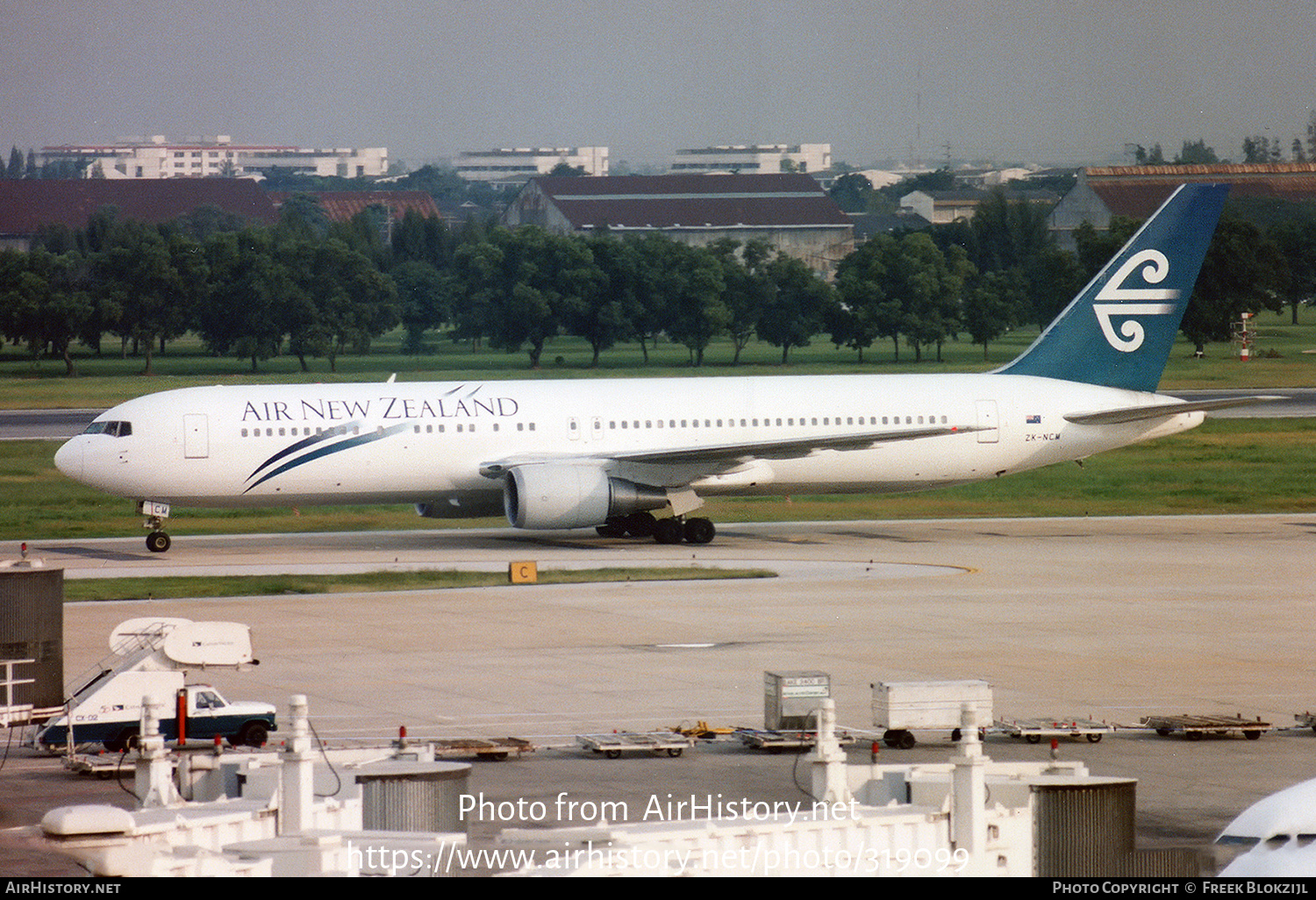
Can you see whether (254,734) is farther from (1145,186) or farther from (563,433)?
(1145,186)

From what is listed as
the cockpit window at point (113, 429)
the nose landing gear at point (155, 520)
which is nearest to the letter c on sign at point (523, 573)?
the nose landing gear at point (155, 520)

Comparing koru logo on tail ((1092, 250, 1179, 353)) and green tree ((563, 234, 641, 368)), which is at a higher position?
green tree ((563, 234, 641, 368))

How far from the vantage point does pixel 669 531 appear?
2002 inches

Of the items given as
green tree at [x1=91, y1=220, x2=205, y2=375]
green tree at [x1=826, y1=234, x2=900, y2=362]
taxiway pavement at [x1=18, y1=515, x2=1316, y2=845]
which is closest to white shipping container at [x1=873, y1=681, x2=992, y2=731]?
taxiway pavement at [x1=18, y1=515, x2=1316, y2=845]

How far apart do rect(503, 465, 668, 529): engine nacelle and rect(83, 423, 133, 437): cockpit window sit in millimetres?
10306

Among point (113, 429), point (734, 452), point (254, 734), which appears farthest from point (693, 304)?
point (254, 734)

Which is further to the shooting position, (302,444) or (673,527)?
(673,527)

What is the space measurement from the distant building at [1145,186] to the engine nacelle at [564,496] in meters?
108

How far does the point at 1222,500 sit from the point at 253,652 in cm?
3845

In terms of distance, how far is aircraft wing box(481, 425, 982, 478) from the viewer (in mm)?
48781

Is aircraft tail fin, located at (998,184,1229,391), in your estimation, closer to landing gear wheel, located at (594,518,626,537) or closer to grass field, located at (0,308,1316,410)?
landing gear wheel, located at (594,518,626,537)

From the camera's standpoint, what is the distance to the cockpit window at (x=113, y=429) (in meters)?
48.2

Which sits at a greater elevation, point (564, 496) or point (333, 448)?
point (333, 448)

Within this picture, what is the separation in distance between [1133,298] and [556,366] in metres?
74.8
